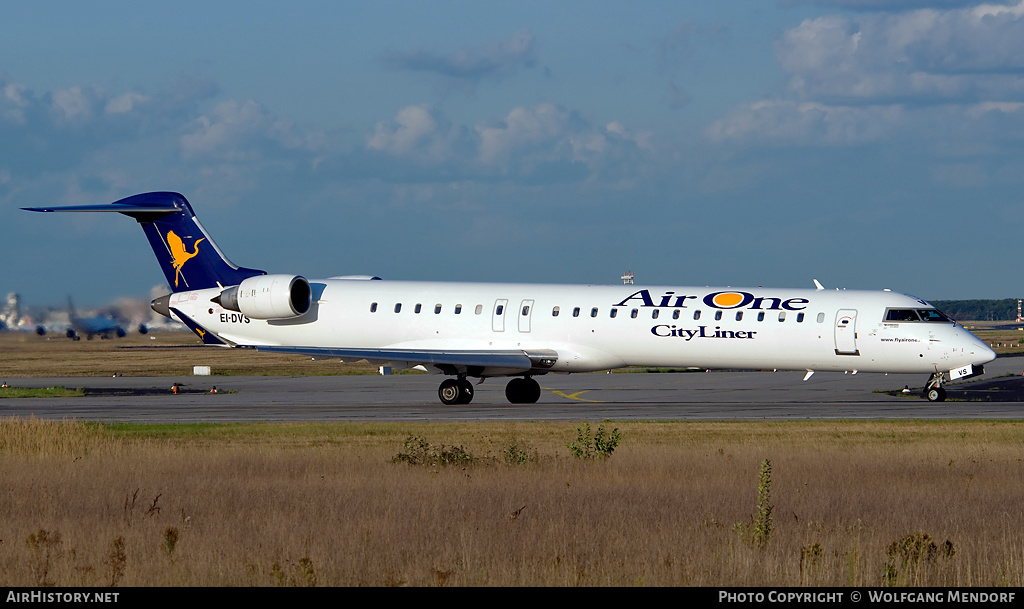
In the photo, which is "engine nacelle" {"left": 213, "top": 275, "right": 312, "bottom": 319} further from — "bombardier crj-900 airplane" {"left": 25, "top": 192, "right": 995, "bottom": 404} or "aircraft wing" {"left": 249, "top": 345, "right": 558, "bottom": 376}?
"aircraft wing" {"left": 249, "top": 345, "right": 558, "bottom": 376}

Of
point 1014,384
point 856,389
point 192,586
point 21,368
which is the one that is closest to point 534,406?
point 856,389

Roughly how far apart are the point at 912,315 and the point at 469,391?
1239cm

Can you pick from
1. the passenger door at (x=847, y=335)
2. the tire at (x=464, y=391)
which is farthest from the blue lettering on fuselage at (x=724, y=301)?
the tire at (x=464, y=391)

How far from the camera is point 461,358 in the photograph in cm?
3238

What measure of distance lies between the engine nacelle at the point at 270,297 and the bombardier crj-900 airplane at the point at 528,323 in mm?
43

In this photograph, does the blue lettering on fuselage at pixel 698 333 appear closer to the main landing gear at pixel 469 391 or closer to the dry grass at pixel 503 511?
the main landing gear at pixel 469 391

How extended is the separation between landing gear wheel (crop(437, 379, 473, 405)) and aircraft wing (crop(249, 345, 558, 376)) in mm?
387

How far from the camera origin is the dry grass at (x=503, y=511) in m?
9.78

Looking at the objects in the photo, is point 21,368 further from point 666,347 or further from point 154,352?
point 666,347

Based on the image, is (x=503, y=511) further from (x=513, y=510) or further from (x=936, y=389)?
(x=936, y=389)

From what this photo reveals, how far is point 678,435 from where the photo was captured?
22484 mm

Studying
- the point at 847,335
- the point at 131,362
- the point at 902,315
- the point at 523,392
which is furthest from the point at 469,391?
the point at 131,362

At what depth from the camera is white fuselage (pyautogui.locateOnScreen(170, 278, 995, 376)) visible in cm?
3092
